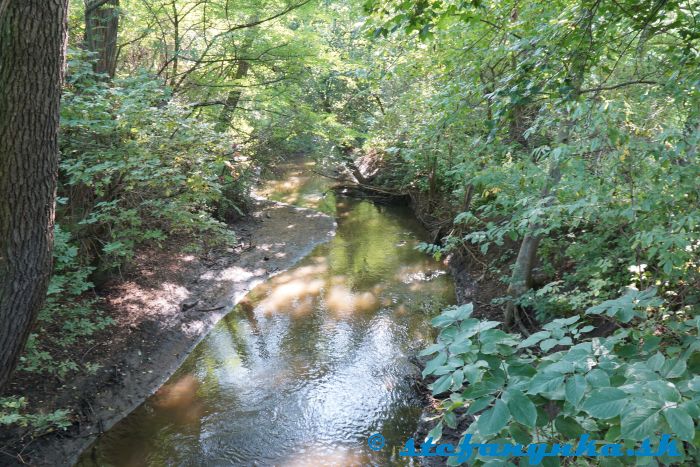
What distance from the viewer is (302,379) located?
21.7 feet

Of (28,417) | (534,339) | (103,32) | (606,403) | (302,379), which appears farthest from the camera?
(103,32)

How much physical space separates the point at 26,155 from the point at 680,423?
3.93m

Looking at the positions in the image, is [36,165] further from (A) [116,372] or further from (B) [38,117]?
(A) [116,372]

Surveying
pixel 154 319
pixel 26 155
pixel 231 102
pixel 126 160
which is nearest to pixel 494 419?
pixel 26 155

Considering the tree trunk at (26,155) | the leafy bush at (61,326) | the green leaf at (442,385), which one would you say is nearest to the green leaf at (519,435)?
the green leaf at (442,385)

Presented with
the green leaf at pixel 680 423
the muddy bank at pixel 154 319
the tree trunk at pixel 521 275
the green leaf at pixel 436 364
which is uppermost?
the green leaf at pixel 680 423

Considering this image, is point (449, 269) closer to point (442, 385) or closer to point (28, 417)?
point (28, 417)

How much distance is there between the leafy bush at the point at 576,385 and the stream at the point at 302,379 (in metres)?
3.86

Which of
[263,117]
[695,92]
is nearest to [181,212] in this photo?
[263,117]

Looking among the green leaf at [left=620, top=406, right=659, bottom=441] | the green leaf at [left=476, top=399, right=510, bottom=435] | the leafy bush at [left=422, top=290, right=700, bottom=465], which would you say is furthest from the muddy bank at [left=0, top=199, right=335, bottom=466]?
the green leaf at [left=620, top=406, right=659, bottom=441]

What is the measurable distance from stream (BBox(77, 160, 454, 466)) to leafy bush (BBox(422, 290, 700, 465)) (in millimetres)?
3856

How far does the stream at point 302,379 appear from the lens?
5328mm

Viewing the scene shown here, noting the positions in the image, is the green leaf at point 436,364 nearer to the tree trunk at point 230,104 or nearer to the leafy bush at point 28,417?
the leafy bush at point 28,417

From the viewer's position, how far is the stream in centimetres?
533
